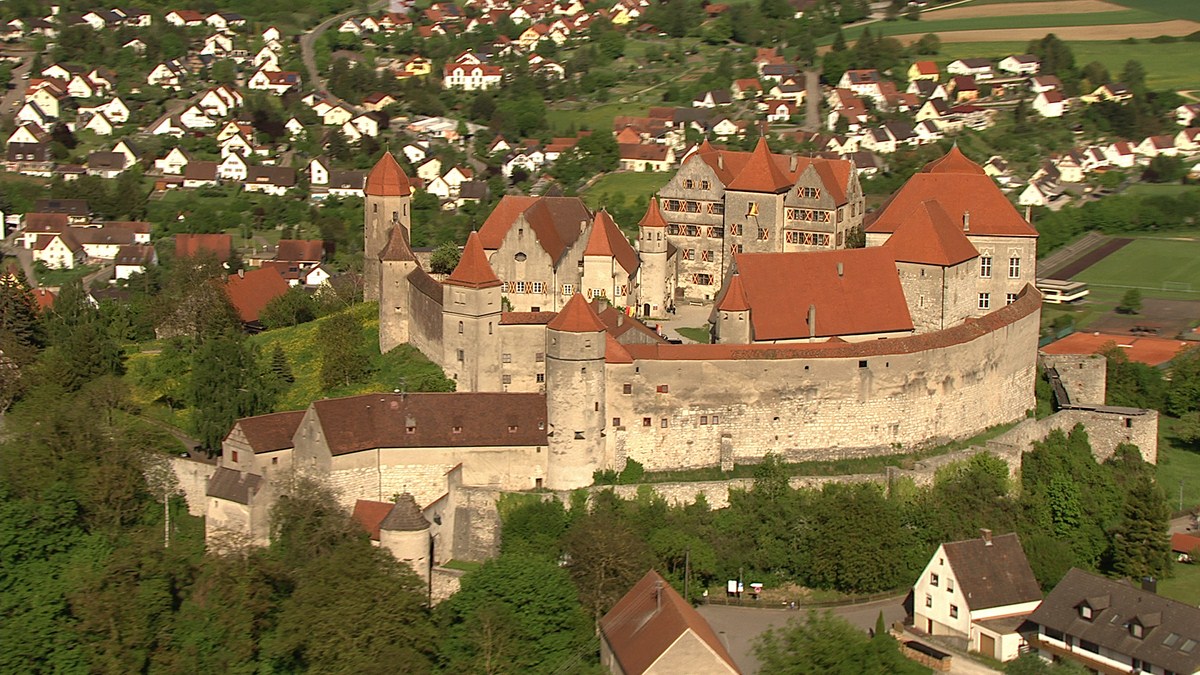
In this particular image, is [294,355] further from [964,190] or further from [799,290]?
[964,190]

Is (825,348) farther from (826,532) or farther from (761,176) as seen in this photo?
(761,176)

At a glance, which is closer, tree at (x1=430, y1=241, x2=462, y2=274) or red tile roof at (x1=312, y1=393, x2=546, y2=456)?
red tile roof at (x1=312, y1=393, x2=546, y2=456)

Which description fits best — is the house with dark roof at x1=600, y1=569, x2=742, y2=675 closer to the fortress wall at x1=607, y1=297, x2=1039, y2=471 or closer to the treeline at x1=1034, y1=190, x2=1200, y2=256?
the fortress wall at x1=607, y1=297, x2=1039, y2=471

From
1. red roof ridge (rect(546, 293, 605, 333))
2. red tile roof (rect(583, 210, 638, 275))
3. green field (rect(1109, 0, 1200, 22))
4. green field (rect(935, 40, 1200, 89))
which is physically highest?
green field (rect(1109, 0, 1200, 22))

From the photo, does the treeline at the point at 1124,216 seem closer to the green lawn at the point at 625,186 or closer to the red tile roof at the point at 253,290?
the green lawn at the point at 625,186

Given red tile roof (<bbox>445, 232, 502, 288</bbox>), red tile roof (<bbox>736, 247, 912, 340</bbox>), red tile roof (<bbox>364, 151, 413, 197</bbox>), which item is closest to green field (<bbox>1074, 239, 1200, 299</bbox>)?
red tile roof (<bbox>736, 247, 912, 340</bbox>)

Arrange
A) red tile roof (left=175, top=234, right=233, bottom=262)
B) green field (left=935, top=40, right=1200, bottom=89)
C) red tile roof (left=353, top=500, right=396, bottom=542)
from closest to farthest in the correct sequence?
red tile roof (left=353, top=500, right=396, bottom=542)
red tile roof (left=175, top=234, right=233, bottom=262)
green field (left=935, top=40, right=1200, bottom=89)

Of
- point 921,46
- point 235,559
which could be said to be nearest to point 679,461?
point 235,559

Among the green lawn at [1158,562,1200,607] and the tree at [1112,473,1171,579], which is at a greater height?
the tree at [1112,473,1171,579]
